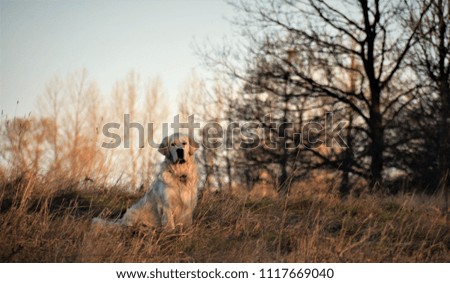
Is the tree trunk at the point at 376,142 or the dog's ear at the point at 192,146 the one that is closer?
the dog's ear at the point at 192,146

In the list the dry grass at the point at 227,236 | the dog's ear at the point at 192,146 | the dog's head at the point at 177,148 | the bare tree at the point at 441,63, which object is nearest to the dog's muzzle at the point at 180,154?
the dog's head at the point at 177,148

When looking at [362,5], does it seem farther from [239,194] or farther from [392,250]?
[392,250]

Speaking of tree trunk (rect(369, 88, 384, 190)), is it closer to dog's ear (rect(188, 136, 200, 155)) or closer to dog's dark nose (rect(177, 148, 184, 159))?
dog's ear (rect(188, 136, 200, 155))

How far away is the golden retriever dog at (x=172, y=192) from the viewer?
562cm

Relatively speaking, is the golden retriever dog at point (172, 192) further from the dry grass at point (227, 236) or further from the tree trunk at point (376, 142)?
the tree trunk at point (376, 142)

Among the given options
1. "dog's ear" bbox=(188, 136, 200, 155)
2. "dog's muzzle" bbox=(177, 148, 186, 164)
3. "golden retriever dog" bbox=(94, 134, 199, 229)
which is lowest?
"golden retriever dog" bbox=(94, 134, 199, 229)

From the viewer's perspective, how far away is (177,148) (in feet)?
18.9

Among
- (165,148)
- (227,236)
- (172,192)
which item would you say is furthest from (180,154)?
(227,236)

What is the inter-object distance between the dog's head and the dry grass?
725mm

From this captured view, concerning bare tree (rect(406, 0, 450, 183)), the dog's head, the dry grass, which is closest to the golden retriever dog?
the dog's head

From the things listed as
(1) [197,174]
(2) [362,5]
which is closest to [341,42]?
(2) [362,5]

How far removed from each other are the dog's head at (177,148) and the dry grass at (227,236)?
725 millimetres

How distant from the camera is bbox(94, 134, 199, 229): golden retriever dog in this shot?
18.4 feet

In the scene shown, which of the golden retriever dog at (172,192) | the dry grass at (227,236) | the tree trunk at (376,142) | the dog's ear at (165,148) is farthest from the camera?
the tree trunk at (376,142)
